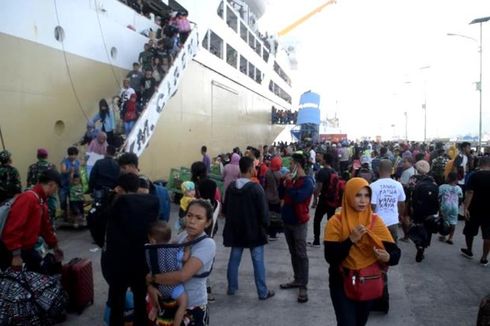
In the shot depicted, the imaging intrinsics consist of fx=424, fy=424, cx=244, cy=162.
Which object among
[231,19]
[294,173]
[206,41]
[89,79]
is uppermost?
[231,19]

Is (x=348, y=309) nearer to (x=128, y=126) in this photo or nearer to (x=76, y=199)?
(x=76, y=199)

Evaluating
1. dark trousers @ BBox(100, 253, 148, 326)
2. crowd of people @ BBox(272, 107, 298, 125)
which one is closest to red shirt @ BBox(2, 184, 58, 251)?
dark trousers @ BBox(100, 253, 148, 326)

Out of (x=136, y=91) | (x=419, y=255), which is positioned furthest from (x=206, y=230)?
(x=136, y=91)

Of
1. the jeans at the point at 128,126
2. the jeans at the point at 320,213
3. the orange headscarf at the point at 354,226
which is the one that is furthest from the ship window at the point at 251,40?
the orange headscarf at the point at 354,226

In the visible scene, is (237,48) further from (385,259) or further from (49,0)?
(385,259)

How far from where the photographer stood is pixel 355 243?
2.93 metres

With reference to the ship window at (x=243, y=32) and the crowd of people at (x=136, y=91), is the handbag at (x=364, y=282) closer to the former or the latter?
the crowd of people at (x=136, y=91)

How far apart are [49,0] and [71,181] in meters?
4.17

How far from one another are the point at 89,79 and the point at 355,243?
32.4ft

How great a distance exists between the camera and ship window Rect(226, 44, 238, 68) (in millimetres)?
25828

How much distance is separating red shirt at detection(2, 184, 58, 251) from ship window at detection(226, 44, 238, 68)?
22.3m

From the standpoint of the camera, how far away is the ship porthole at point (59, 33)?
32.0ft

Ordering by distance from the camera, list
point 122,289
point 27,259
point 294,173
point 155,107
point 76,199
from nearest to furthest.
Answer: point 122,289, point 27,259, point 294,173, point 76,199, point 155,107

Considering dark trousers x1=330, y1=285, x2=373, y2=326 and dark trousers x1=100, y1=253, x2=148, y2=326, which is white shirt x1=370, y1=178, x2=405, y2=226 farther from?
dark trousers x1=100, y1=253, x2=148, y2=326
